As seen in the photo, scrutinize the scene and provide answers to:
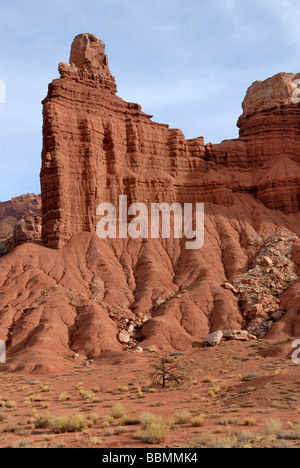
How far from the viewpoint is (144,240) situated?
6675 centimetres

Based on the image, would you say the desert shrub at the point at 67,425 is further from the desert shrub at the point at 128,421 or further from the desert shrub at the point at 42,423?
the desert shrub at the point at 128,421

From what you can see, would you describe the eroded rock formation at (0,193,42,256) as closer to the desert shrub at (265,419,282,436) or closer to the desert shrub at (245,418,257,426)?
the desert shrub at (245,418,257,426)

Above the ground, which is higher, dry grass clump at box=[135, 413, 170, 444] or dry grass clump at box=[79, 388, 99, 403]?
dry grass clump at box=[135, 413, 170, 444]

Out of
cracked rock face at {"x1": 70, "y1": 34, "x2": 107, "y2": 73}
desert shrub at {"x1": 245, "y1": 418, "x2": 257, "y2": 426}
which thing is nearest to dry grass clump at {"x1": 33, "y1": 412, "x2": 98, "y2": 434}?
desert shrub at {"x1": 245, "y1": 418, "x2": 257, "y2": 426}

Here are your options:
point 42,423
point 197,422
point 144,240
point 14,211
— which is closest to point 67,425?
point 42,423

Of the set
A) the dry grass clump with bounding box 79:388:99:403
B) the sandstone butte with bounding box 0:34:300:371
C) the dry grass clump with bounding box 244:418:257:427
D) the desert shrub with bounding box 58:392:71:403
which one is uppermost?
the sandstone butte with bounding box 0:34:300:371

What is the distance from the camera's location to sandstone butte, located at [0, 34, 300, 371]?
4878 centimetres

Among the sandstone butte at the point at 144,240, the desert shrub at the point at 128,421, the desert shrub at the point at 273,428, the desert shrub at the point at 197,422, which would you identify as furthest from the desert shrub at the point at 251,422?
the sandstone butte at the point at 144,240

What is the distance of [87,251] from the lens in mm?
62656

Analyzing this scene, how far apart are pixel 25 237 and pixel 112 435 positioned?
5837cm

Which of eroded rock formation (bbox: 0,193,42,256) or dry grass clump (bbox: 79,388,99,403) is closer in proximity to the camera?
dry grass clump (bbox: 79,388,99,403)

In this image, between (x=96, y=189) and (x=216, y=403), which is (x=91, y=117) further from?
(x=216, y=403)

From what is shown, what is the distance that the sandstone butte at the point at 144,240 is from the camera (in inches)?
1921
